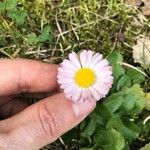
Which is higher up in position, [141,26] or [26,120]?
[141,26]

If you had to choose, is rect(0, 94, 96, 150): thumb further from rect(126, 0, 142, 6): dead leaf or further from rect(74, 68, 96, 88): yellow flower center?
rect(126, 0, 142, 6): dead leaf

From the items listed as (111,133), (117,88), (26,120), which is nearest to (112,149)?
(111,133)

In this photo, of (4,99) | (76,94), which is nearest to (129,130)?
(76,94)

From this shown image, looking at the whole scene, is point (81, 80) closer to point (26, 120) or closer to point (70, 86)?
point (70, 86)

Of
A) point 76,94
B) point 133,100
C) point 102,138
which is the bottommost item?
point 102,138

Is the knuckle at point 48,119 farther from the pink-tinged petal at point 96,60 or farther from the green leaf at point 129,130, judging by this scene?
the green leaf at point 129,130

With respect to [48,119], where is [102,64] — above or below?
above

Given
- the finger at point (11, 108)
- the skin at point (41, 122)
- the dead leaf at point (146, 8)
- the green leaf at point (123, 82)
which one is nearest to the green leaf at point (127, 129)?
the green leaf at point (123, 82)

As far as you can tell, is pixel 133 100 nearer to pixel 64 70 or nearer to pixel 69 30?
pixel 64 70
